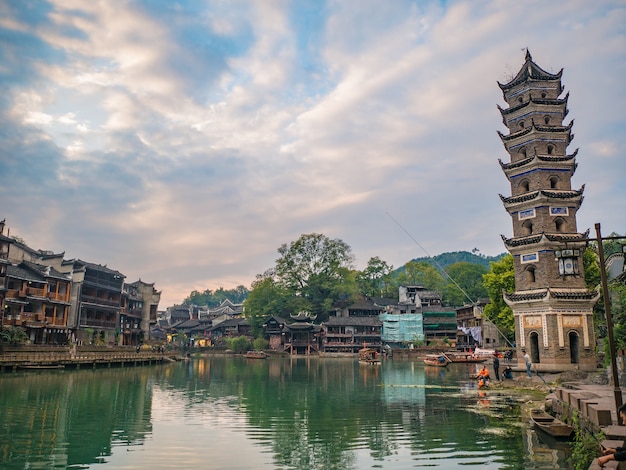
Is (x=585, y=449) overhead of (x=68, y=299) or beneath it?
beneath

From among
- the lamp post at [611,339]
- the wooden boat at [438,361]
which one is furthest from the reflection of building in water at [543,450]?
the wooden boat at [438,361]

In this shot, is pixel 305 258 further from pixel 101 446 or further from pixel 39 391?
pixel 101 446

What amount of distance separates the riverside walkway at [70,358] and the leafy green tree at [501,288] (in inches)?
1589

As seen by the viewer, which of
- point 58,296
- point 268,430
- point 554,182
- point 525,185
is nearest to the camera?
point 268,430

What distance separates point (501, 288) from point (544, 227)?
656 inches

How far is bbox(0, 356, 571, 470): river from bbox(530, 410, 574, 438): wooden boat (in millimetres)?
341

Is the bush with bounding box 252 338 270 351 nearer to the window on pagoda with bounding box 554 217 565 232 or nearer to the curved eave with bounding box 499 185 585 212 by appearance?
the curved eave with bounding box 499 185 585 212

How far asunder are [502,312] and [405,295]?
59.9 metres

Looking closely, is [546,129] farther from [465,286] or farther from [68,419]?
[465,286]

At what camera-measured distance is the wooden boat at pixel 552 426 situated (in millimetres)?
15758

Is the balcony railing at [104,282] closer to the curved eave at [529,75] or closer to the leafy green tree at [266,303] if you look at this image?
the leafy green tree at [266,303]

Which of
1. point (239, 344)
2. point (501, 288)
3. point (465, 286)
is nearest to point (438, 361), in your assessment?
point (501, 288)

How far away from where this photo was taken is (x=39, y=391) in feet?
95.4

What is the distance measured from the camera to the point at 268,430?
18766mm
